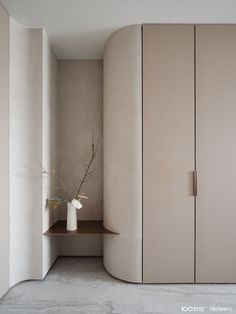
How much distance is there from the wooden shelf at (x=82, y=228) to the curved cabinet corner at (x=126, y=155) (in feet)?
0.61

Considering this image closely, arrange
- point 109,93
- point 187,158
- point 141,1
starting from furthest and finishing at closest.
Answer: point 109,93 → point 187,158 → point 141,1

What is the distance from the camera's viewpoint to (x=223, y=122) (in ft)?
7.19

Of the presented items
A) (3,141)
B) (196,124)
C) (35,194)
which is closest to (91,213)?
(35,194)

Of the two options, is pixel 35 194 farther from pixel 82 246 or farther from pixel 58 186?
pixel 82 246

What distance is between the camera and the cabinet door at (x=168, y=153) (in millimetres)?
2146

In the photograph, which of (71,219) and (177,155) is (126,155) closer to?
(177,155)

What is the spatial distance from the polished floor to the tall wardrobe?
109 mm

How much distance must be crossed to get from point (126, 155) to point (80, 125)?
993 mm

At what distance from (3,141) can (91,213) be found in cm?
143

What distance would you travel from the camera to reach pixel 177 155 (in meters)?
2.17
